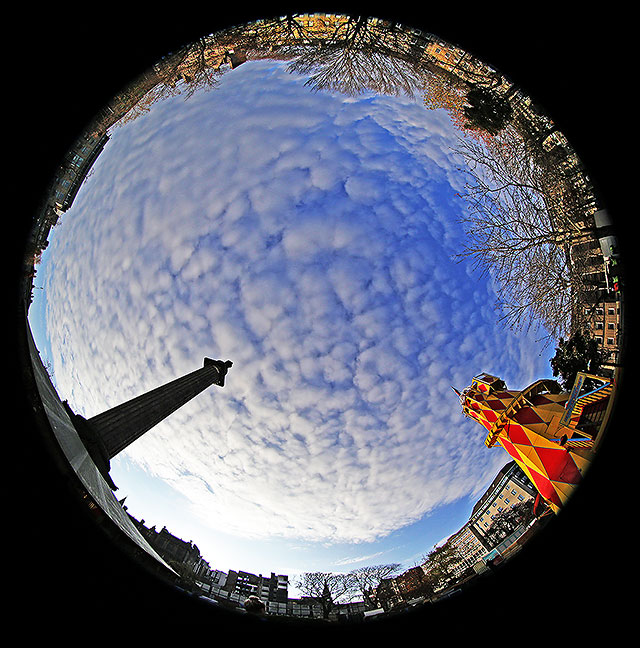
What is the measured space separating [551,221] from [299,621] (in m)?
8.18

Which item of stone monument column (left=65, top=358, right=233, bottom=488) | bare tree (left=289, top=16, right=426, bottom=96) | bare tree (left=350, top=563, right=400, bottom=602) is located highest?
bare tree (left=289, top=16, right=426, bottom=96)

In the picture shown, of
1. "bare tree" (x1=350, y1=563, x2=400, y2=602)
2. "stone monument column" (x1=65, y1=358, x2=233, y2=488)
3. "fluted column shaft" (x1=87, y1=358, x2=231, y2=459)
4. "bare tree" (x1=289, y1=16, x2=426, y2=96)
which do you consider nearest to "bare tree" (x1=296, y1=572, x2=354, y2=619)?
"bare tree" (x1=350, y1=563, x2=400, y2=602)

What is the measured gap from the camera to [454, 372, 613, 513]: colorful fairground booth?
4.21m

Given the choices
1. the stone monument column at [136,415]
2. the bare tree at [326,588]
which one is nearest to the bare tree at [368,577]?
the bare tree at [326,588]

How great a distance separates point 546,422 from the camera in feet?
21.2

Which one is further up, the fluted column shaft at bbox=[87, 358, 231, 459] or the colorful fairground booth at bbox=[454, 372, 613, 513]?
the fluted column shaft at bbox=[87, 358, 231, 459]

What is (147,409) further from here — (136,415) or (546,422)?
(546,422)

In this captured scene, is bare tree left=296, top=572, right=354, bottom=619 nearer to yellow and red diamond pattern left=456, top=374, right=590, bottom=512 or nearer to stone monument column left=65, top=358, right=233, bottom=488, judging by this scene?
yellow and red diamond pattern left=456, top=374, right=590, bottom=512

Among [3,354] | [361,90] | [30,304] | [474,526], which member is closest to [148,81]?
[30,304]

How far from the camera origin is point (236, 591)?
177 inches

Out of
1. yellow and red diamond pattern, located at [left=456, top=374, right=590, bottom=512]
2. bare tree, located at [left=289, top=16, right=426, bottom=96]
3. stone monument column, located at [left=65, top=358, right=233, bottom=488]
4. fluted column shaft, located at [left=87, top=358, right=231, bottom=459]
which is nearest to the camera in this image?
bare tree, located at [left=289, top=16, right=426, bottom=96]

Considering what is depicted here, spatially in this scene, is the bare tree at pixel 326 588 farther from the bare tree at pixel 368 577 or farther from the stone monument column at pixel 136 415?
the stone monument column at pixel 136 415

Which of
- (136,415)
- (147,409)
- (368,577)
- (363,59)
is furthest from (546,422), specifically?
(147,409)

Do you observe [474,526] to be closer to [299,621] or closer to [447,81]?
[299,621]
